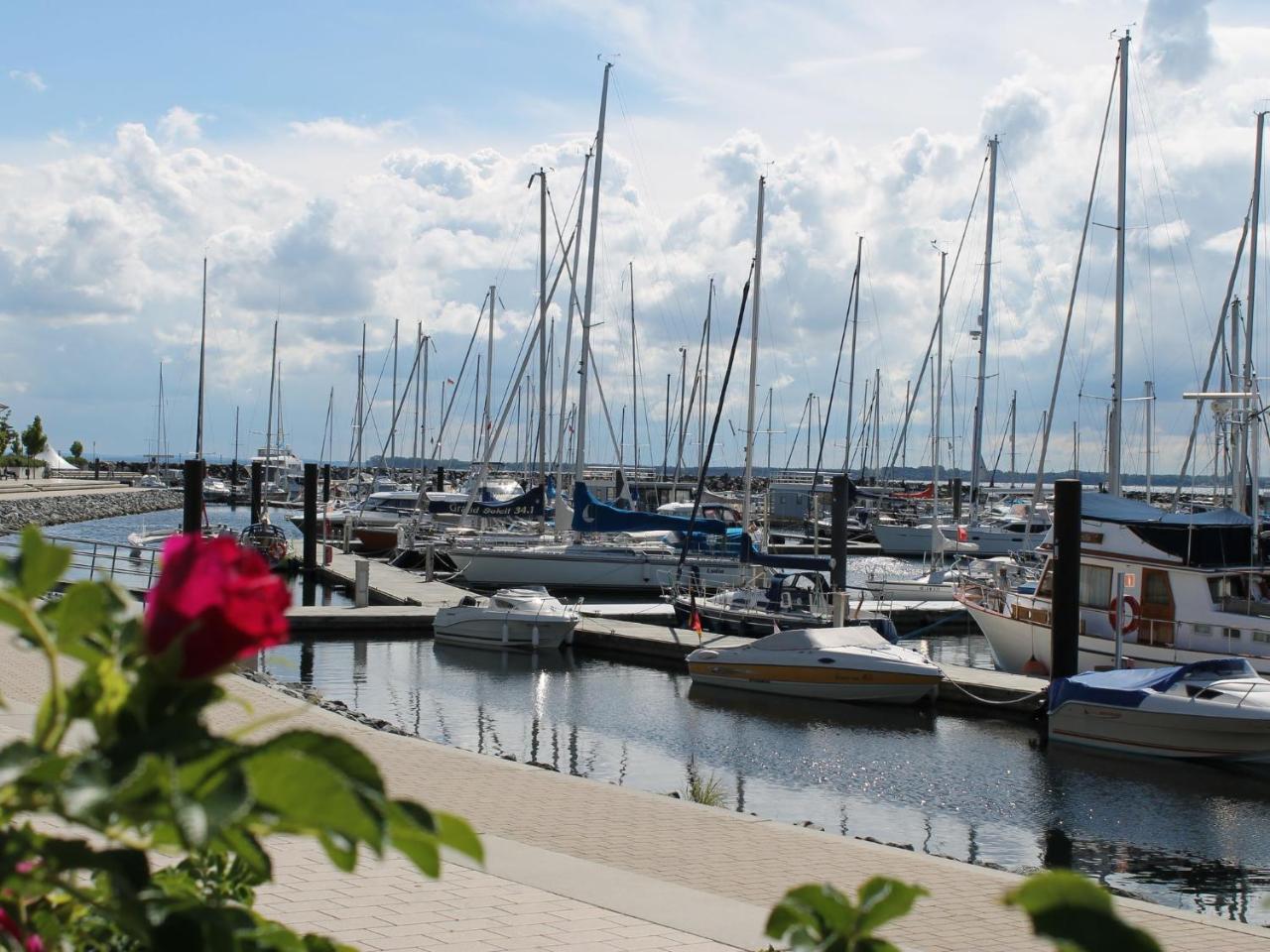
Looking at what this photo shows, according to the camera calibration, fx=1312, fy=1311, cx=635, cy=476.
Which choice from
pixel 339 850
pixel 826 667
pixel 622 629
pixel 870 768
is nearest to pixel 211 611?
pixel 339 850

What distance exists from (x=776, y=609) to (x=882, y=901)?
28119mm

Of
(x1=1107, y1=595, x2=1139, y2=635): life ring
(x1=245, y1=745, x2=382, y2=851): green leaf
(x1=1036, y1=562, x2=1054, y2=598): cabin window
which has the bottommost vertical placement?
(x1=1107, y1=595, x2=1139, y2=635): life ring

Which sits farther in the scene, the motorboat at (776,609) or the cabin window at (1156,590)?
the motorboat at (776,609)

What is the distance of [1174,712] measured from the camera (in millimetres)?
19953

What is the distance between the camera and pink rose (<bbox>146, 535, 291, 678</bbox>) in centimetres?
168

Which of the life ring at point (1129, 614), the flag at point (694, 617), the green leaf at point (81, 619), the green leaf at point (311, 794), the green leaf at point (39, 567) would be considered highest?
the green leaf at point (39, 567)

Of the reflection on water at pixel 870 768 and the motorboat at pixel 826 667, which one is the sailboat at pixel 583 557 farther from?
the motorboat at pixel 826 667

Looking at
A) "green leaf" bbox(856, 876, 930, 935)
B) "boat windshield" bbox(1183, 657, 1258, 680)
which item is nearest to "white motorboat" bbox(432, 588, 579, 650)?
"boat windshield" bbox(1183, 657, 1258, 680)

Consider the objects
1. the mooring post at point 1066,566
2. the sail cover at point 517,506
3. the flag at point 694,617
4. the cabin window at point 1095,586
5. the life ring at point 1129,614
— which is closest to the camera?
the mooring post at point 1066,566

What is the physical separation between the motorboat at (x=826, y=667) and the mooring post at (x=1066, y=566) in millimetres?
2582

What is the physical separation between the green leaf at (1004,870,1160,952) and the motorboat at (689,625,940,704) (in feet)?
74.8

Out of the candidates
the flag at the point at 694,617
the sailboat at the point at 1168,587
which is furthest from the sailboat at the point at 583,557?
the sailboat at the point at 1168,587

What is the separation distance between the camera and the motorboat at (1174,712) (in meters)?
19.7

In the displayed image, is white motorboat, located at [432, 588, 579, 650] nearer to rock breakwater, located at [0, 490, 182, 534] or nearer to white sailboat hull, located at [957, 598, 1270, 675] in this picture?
white sailboat hull, located at [957, 598, 1270, 675]
